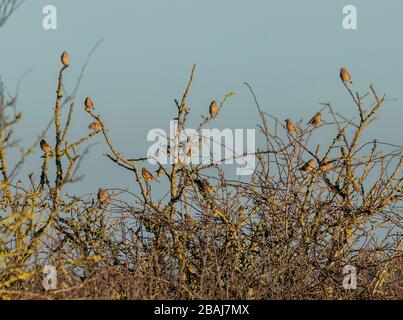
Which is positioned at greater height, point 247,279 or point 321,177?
point 321,177

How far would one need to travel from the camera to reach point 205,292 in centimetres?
838

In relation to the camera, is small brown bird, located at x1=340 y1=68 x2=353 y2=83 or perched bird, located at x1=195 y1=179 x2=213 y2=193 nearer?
perched bird, located at x1=195 y1=179 x2=213 y2=193

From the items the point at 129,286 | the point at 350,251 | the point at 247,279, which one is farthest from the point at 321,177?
the point at 129,286

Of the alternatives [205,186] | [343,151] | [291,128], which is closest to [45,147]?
[205,186]

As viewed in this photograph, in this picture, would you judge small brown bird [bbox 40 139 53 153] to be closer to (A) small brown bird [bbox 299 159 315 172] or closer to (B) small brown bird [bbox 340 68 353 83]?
(A) small brown bird [bbox 299 159 315 172]

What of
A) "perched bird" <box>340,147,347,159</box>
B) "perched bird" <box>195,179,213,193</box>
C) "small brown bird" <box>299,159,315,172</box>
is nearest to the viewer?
"perched bird" <box>195,179,213,193</box>

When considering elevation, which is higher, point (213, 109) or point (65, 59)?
point (65, 59)

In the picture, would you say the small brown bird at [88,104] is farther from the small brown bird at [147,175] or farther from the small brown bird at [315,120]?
the small brown bird at [315,120]

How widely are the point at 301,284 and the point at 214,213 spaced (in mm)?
980

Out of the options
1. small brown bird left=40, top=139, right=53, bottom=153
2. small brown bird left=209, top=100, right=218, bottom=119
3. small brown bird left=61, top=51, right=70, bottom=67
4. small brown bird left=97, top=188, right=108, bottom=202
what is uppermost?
small brown bird left=61, top=51, right=70, bottom=67

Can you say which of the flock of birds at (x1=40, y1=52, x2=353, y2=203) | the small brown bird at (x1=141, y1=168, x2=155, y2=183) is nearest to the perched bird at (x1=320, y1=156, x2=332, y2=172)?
the flock of birds at (x1=40, y1=52, x2=353, y2=203)

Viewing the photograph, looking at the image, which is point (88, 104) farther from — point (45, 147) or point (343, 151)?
point (343, 151)


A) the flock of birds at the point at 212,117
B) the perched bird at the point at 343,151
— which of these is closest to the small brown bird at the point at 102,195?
the flock of birds at the point at 212,117
